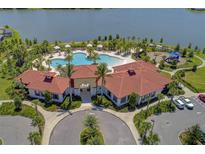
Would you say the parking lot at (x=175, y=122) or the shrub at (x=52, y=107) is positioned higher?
the shrub at (x=52, y=107)

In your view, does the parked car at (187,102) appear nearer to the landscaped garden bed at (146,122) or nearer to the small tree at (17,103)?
the landscaped garden bed at (146,122)

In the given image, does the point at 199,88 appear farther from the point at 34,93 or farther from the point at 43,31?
the point at 43,31

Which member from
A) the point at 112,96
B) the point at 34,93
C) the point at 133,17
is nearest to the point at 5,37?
the point at 34,93

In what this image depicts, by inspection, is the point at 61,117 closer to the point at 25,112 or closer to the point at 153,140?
the point at 25,112

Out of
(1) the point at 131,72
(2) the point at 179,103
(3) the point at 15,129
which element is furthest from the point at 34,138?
(2) the point at 179,103

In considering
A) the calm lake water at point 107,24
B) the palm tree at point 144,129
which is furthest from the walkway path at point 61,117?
the calm lake water at point 107,24

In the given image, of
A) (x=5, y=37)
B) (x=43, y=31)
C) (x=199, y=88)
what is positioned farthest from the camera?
(x=43, y=31)

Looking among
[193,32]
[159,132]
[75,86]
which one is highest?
[193,32]
